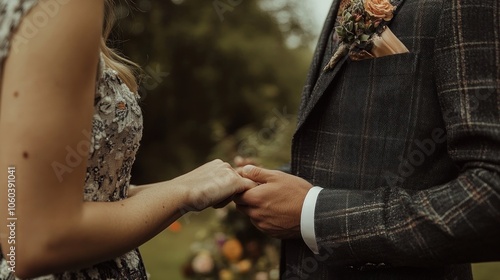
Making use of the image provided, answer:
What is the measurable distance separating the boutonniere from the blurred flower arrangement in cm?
341

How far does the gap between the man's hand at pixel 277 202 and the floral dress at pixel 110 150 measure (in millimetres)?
420

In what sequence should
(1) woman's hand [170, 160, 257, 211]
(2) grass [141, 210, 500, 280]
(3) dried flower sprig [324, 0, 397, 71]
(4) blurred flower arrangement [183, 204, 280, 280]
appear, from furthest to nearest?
(2) grass [141, 210, 500, 280] < (4) blurred flower arrangement [183, 204, 280, 280] < (3) dried flower sprig [324, 0, 397, 71] < (1) woman's hand [170, 160, 257, 211]

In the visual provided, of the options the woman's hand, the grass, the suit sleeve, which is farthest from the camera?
the grass

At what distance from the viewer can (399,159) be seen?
5.84ft

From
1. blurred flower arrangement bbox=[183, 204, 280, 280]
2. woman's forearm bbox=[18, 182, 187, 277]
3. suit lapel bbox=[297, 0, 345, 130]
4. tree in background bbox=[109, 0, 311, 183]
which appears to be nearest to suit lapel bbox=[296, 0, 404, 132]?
suit lapel bbox=[297, 0, 345, 130]

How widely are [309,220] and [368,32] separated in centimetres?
63

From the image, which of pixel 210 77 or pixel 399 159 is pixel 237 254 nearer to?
pixel 399 159

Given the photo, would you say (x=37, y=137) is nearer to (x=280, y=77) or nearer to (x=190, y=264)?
(x=190, y=264)

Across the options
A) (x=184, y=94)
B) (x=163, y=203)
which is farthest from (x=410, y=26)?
(x=184, y=94)

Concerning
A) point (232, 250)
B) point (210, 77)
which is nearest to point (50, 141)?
point (232, 250)

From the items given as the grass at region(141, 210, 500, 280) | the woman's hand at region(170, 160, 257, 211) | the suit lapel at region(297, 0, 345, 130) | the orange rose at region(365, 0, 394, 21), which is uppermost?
the orange rose at region(365, 0, 394, 21)

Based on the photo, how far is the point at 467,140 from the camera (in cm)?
159

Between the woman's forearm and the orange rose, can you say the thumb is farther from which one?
the orange rose

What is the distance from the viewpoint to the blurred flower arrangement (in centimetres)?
516
